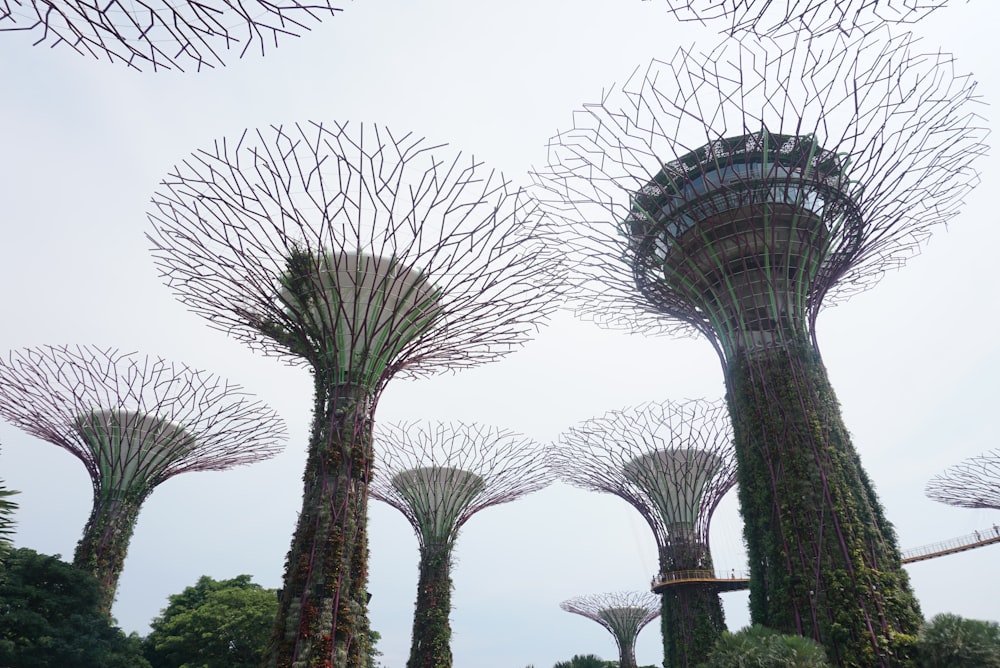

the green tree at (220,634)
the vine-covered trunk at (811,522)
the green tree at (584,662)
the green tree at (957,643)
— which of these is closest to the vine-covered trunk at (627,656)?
the green tree at (584,662)

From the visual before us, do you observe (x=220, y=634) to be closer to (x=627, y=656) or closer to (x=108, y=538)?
(x=108, y=538)

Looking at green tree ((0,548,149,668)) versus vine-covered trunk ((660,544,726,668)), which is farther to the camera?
vine-covered trunk ((660,544,726,668))

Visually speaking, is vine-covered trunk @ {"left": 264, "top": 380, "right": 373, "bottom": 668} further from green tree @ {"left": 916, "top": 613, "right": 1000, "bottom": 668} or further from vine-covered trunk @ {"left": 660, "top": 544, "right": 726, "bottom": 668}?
vine-covered trunk @ {"left": 660, "top": 544, "right": 726, "bottom": 668}

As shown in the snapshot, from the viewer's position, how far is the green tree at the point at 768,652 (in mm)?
10570

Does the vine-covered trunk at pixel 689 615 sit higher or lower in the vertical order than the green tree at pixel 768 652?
higher

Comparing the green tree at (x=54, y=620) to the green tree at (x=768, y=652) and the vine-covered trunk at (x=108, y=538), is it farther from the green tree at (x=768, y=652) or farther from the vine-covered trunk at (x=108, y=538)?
the green tree at (x=768, y=652)

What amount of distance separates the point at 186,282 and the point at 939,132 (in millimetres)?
18376

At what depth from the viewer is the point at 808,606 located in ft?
43.7

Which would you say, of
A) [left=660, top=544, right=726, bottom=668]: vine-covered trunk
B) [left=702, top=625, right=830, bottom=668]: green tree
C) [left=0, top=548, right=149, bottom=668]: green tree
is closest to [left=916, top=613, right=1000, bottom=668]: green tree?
[left=702, top=625, right=830, bottom=668]: green tree

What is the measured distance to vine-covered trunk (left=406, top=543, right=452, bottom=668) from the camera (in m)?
22.2

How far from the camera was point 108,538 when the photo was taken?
21.6 meters

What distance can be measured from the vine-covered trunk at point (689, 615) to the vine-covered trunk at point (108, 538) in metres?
19.9

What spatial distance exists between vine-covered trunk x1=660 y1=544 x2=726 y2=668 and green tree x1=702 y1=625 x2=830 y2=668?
11.8 m

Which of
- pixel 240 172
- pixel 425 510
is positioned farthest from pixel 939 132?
pixel 425 510
